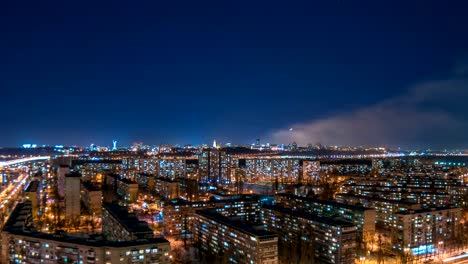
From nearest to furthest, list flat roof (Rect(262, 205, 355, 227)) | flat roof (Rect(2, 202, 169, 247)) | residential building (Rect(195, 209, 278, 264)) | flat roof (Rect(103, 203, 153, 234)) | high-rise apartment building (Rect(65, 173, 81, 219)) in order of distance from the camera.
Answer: flat roof (Rect(2, 202, 169, 247))
residential building (Rect(195, 209, 278, 264))
flat roof (Rect(103, 203, 153, 234))
flat roof (Rect(262, 205, 355, 227))
high-rise apartment building (Rect(65, 173, 81, 219))

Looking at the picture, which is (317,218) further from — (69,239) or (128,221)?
(69,239)

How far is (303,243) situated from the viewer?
9.31 meters

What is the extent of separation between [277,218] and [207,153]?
17760 millimetres

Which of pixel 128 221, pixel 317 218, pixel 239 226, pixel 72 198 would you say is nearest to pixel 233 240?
pixel 239 226

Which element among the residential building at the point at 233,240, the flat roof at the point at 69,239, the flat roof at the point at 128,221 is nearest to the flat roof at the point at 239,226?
the residential building at the point at 233,240

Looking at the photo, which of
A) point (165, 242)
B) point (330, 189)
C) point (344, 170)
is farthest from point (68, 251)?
point (344, 170)

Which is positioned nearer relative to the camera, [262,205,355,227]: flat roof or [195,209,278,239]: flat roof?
[195,209,278,239]: flat roof

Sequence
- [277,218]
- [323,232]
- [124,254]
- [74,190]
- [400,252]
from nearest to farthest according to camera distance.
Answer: [124,254]
[323,232]
[400,252]
[277,218]
[74,190]

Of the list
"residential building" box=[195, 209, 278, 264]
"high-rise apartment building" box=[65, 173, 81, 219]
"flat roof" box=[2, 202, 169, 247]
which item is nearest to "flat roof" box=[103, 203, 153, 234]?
"flat roof" box=[2, 202, 169, 247]

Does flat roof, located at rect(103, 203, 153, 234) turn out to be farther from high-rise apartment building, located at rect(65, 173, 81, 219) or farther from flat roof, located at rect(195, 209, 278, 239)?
high-rise apartment building, located at rect(65, 173, 81, 219)

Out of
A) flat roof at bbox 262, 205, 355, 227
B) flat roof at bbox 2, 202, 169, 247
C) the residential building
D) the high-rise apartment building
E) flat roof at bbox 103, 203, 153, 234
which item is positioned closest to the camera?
flat roof at bbox 2, 202, 169, 247

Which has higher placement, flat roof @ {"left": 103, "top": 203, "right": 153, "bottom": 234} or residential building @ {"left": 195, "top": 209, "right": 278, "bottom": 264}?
flat roof @ {"left": 103, "top": 203, "right": 153, "bottom": 234}

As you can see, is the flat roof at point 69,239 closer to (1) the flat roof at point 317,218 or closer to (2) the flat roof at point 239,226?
(2) the flat roof at point 239,226

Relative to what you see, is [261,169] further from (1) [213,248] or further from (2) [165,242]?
(2) [165,242]
